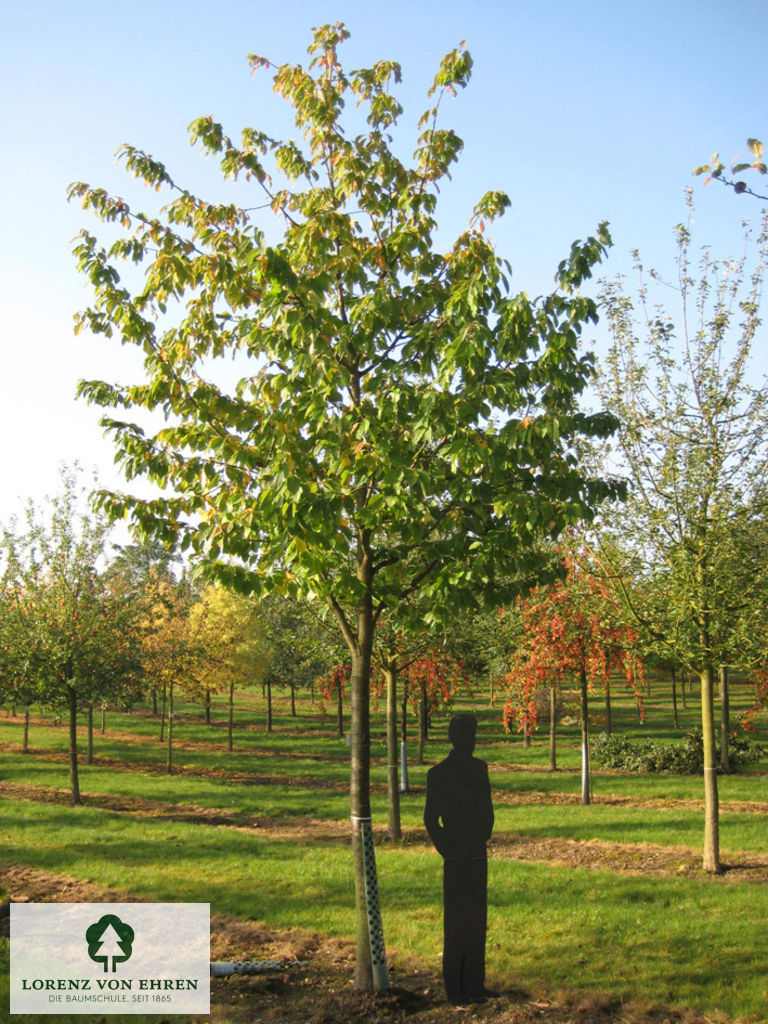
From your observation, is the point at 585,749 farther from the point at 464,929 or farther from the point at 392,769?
the point at 464,929

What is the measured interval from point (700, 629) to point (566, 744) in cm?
2091

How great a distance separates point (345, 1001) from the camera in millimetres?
6258

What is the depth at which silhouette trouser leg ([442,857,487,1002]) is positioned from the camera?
633cm

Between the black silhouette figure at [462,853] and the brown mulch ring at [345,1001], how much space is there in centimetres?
27

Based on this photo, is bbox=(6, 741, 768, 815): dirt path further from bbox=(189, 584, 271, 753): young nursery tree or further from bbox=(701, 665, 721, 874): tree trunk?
bbox=(701, 665, 721, 874): tree trunk

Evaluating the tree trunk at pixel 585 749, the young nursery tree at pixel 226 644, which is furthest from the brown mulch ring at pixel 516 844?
the young nursery tree at pixel 226 644

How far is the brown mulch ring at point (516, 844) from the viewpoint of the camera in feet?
36.5

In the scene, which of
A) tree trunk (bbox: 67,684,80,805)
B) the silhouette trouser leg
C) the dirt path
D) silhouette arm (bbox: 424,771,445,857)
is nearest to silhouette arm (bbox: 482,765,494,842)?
the silhouette trouser leg

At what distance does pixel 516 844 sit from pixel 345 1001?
759 cm

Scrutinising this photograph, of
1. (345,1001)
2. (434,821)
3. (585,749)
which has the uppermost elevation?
(434,821)

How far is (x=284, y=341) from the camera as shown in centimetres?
601

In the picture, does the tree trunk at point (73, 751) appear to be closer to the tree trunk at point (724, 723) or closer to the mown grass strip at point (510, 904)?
the mown grass strip at point (510, 904)

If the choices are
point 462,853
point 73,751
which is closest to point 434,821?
point 462,853

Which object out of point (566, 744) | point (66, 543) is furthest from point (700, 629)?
point (566, 744)
